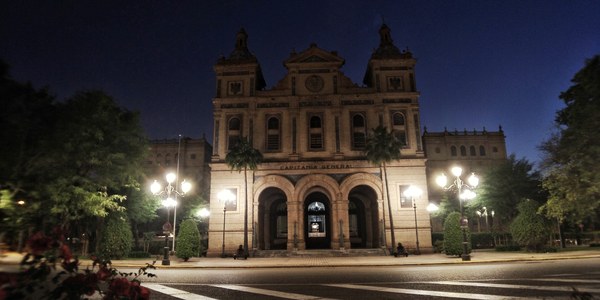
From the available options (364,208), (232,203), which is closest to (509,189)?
(364,208)

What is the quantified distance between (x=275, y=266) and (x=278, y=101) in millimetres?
20737

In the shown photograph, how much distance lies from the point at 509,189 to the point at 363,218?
1581 cm

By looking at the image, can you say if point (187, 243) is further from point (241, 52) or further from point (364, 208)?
point (241, 52)

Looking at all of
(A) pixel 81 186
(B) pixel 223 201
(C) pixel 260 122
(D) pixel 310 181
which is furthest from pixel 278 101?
(A) pixel 81 186

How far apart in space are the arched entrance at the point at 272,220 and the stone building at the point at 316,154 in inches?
4.5

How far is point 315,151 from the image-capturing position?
3831cm

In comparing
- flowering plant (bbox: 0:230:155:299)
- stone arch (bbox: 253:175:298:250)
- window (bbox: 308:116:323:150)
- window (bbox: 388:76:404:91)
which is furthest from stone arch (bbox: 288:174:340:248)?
flowering plant (bbox: 0:230:155:299)

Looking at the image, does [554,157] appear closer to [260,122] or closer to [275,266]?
[275,266]

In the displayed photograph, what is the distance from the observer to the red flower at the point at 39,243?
12.8 feet

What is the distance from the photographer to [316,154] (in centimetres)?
3816

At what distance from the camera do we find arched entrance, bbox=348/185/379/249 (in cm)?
3916

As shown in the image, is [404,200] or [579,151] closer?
[579,151]

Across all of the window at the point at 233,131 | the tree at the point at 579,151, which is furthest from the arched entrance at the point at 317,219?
the tree at the point at 579,151

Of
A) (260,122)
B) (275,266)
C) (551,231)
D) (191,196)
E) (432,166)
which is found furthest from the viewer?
(432,166)
